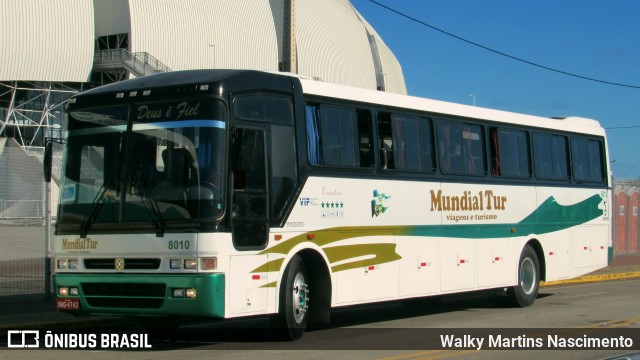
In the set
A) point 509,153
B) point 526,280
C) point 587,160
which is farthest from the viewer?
point 587,160

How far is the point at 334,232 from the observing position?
1305cm

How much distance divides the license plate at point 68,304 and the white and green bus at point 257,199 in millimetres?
25

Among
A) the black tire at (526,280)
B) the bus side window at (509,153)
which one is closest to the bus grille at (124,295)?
the bus side window at (509,153)

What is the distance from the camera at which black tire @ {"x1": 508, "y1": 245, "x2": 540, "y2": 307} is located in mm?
17719

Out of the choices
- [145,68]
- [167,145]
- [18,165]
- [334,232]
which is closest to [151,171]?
[167,145]

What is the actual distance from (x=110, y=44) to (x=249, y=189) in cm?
5293

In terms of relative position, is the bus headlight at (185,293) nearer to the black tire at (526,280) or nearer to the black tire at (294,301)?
the black tire at (294,301)

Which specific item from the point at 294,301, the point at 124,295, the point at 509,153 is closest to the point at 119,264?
the point at 124,295

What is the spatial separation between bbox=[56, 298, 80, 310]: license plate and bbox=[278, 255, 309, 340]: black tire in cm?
250

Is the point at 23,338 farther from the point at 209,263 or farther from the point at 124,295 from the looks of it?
the point at 209,263

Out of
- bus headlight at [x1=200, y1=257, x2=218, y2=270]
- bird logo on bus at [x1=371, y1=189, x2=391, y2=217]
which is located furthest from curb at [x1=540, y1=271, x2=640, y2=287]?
bus headlight at [x1=200, y1=257, x2=218, y2=270]

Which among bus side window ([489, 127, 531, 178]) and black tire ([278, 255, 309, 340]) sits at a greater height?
bus side window ([489, 127, 531, 178])

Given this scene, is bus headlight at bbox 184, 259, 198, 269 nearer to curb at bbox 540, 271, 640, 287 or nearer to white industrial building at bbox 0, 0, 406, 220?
curb at bbox 540, 271, 640, 287

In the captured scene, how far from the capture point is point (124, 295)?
11367 millimetres
